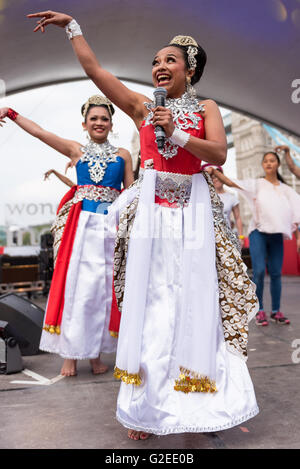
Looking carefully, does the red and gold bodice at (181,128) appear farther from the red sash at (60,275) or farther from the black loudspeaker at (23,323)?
the black loudspeaker at (23,323)

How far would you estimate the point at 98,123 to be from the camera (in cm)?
308

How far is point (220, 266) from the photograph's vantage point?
1811 mm

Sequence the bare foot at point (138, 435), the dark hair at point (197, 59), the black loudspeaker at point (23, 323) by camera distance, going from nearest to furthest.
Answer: the bare foot at point (138, 435) < the dark hair at point (197, 59) < the black loudspeaker at point (23, 323)

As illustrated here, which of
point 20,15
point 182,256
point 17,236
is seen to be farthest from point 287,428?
point 17,236

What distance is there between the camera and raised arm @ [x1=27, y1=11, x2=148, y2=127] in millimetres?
1762

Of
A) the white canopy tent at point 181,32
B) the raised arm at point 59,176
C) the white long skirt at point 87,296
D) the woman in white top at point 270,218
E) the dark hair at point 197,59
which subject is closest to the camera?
the dark hair at point 197,59

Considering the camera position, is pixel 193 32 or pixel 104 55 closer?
pixel 193 32

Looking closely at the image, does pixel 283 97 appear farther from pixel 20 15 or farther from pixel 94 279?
pixel 94 279

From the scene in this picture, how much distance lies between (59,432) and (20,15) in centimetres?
550

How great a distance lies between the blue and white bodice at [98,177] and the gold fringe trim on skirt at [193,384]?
5.11ft

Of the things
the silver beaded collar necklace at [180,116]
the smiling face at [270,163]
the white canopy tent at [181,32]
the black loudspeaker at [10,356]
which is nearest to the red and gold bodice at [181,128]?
the silver beaded collar necklace at [180,116]

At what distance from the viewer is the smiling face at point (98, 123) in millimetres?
3070

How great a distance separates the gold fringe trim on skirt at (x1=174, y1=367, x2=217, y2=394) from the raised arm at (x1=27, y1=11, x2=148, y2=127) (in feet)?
3.49

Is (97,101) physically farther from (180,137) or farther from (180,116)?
(180,137)
